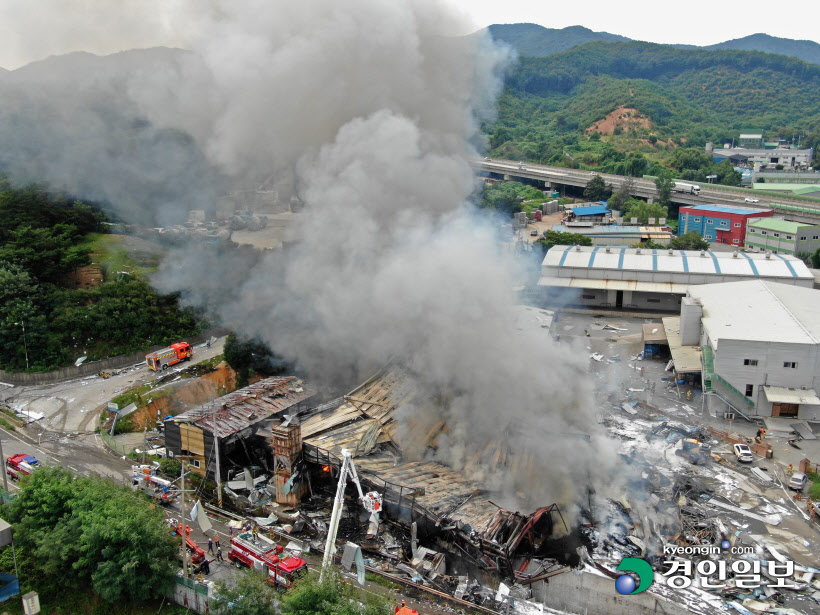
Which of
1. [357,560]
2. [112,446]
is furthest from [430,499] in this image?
[112,446]

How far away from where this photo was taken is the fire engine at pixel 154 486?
49.7 feet

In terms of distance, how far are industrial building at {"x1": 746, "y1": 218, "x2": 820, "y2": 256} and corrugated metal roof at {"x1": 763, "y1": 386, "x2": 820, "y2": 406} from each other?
19.8 m

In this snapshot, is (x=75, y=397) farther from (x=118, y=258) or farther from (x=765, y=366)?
(x=765, y=366)

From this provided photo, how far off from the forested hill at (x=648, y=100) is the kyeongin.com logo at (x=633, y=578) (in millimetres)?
45644

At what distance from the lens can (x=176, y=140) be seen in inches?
882

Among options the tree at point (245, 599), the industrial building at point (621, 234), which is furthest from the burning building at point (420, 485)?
the industrial building at point (621, 234)

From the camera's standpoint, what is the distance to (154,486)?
15.5 meters

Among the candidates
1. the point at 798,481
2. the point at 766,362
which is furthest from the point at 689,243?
the point at 798,481

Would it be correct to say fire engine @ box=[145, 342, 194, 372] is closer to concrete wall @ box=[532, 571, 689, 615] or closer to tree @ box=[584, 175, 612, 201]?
concrete wall @ box=[532, 571, 689, 615]

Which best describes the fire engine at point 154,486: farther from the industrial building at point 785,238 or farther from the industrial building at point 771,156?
the industrial building at point 771,156

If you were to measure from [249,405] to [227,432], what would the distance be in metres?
1.52

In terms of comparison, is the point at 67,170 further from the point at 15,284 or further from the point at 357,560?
the point at 357,560

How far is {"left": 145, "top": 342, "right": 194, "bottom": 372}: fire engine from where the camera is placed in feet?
73.5

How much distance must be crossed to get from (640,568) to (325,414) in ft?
27.0
